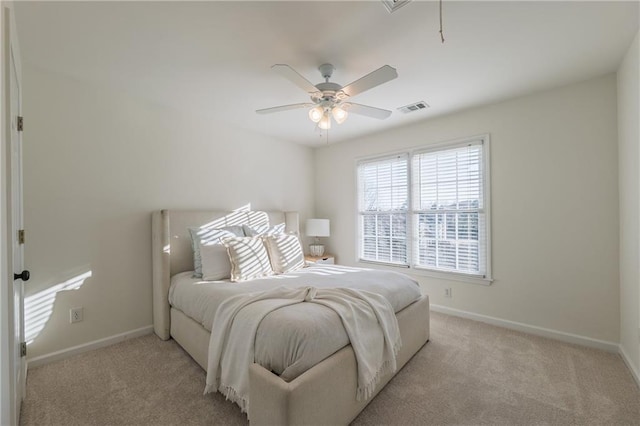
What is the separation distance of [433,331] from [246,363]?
220cm

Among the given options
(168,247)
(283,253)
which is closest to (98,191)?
(168,247)

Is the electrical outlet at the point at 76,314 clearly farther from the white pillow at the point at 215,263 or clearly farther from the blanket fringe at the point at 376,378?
the blanket fringe at the point at 376,378

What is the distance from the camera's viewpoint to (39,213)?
2.35 meters

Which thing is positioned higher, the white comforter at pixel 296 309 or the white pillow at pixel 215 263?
the white pillow at pixel 215 263

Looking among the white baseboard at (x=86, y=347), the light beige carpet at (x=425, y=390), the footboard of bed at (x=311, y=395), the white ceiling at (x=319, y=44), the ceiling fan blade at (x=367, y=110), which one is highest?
the white ceiling at (x=319, y=44)

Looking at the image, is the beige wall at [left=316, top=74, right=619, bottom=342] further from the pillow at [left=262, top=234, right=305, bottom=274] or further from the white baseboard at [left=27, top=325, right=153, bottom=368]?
the white baseboard at [left=27, top=325, right=153, bottom=368]

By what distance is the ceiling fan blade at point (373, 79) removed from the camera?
5.95ft

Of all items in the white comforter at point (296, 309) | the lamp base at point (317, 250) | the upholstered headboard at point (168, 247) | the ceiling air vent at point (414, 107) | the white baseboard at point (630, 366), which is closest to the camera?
the white comforter at point (296, 309)

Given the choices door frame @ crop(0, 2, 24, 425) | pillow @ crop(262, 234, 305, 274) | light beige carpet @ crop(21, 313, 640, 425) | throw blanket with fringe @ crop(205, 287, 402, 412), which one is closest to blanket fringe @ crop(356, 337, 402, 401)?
throw blanket with fringe @ crop(205, 287, 402, 412)

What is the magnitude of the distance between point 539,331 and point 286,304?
9.20 feet

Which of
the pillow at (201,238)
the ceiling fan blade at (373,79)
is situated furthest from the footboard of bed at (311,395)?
the ceiling fan blade at (373,79)

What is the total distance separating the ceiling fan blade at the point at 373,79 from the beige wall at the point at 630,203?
185 cm

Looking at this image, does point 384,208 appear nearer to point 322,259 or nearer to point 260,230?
point 322,259

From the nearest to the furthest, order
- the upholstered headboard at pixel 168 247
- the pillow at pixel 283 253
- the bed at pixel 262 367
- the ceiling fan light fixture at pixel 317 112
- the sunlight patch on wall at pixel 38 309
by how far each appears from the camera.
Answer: the bed at pixel 262 367
the sunlight patch on wall at pixel 38 309
the ceiling fan light fixture at pixel 317 112
the upholstered headboard at pixel 168 247
the pillow at pixel 283 253
